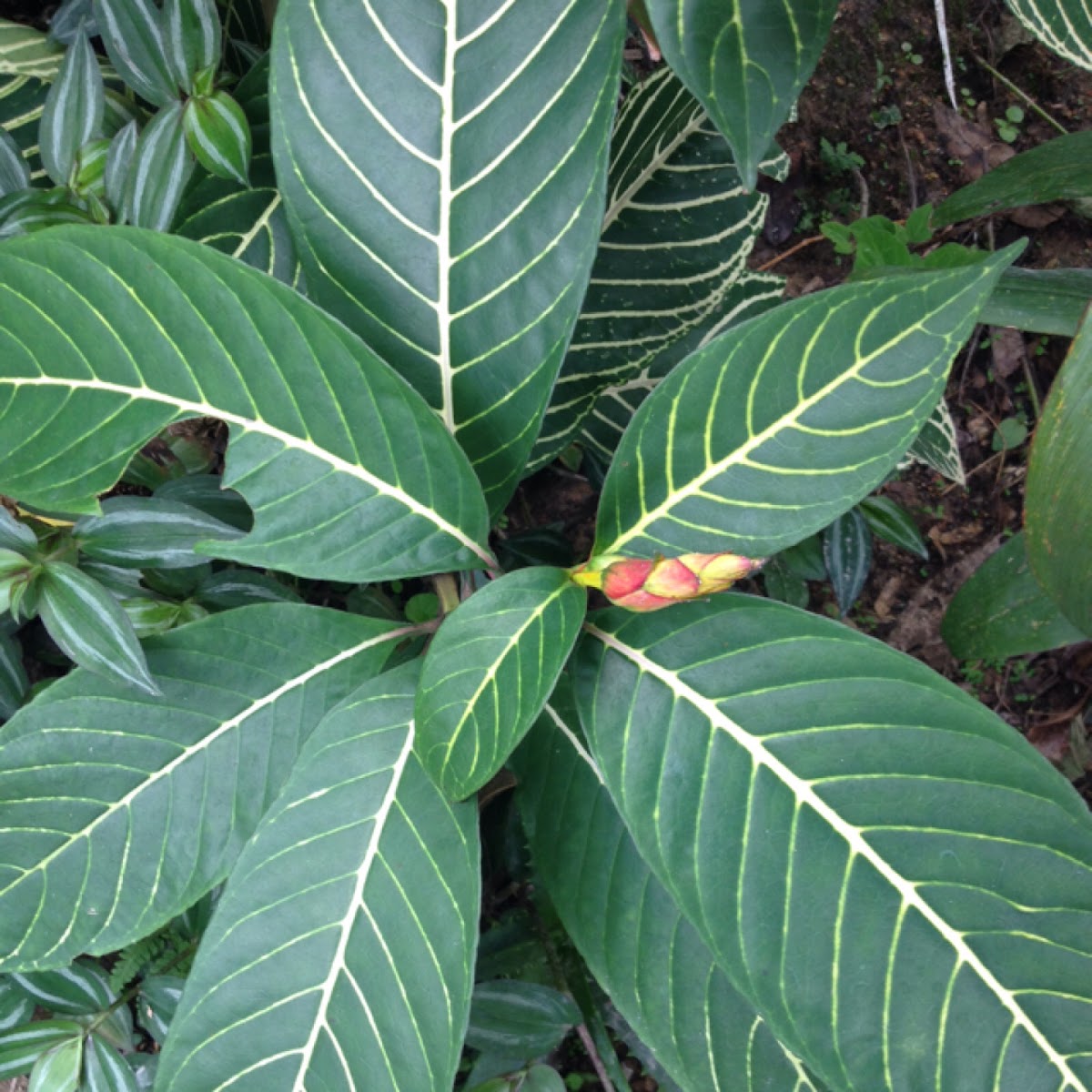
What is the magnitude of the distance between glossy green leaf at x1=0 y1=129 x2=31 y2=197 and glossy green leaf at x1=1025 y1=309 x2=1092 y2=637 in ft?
3.86

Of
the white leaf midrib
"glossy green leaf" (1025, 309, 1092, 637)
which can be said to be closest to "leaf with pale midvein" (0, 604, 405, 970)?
the white leaf midrib

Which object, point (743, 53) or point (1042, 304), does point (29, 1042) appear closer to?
point (743, 53)

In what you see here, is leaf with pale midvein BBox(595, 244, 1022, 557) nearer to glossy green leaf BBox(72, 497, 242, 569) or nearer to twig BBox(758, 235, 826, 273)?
glossy green leaf BBox(72, 497, 242, 569)

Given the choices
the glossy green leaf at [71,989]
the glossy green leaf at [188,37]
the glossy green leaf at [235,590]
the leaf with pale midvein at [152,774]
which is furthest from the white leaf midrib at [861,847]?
the glossy green leaf at [71,989]

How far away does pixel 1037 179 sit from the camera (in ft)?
4.08

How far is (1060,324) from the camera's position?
1.24 metres

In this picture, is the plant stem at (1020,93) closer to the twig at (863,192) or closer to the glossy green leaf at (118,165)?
the twig at (863,192)

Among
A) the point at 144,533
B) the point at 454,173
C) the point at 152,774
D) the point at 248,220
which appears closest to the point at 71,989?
the point at 152,774

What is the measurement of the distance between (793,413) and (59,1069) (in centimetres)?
116

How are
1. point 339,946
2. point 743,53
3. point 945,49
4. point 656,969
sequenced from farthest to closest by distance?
point 945,49 → point 656,969 → point 339,946 → point 743,53

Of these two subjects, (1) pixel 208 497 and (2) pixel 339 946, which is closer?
(2) pixel 339 946

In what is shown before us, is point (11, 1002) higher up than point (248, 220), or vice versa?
point (248, 220)

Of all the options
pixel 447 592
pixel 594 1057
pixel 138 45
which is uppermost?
pixel 138 45

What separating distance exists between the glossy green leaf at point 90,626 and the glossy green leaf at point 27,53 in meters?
0.68
